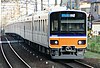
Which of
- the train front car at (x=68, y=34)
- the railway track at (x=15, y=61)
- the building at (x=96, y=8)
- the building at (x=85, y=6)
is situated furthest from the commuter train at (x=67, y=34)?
the building at (x=85, y=6)

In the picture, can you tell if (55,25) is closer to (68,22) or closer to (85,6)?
(68,22)

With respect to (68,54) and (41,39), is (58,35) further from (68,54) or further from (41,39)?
(41,39)

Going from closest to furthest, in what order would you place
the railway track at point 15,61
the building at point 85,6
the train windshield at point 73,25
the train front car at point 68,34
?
the railway track at point 15,61
the train front car at point 68,34
the train windshield at point 73,25
the building at point 85,6

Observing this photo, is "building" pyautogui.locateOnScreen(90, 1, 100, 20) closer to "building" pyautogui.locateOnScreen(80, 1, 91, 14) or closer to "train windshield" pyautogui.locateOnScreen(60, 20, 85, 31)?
"building" pyautogui.locateOnScreen(80, 1, 91, 14)

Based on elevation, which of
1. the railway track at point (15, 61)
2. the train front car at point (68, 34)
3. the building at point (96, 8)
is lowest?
the railway track at point (15, 61)

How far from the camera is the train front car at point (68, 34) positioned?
61.0 feet

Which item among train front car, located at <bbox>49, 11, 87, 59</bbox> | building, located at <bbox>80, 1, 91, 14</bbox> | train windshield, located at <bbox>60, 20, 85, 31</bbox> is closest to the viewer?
train front car, located at <bbox>49, 11, 87, 59</bbox>

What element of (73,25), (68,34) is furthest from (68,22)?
Answer: (68,34)

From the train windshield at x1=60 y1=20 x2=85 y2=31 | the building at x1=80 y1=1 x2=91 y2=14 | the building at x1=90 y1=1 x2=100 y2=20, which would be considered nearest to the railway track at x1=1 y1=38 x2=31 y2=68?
the train windshield at x1=60 y1=20 x2=85 y2=31

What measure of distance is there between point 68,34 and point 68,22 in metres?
0.64

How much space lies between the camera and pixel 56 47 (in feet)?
61.1

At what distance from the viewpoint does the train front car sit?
18.6 m

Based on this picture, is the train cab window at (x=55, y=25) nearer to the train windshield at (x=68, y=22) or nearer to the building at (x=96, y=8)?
the train windshield at (x=68, y=22)

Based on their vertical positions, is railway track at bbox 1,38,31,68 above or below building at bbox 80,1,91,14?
below
